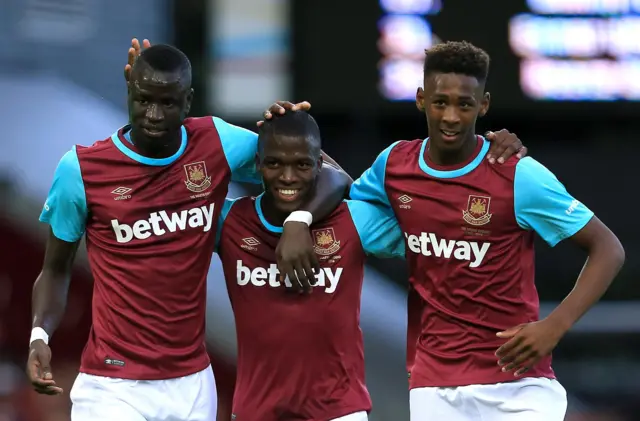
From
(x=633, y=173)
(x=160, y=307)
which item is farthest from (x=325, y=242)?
(x=633, y=173)

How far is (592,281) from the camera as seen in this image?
3.96m

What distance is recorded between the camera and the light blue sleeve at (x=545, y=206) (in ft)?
13.2

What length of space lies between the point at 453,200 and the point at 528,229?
0.25m

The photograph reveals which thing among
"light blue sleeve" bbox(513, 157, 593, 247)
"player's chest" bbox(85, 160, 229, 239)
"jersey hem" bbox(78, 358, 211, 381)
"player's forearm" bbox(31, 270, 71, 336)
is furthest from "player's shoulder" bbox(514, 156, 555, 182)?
"player's forearm" bbox(31, 270, 71, 336)

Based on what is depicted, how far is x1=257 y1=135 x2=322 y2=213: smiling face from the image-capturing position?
4.15m

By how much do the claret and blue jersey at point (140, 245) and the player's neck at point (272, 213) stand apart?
176 millimetres

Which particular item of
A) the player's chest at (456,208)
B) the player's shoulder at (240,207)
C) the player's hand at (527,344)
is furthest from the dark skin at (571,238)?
the player's shoulder at (240,207)

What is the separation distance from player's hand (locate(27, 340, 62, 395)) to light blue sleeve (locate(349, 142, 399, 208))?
44.8 inches

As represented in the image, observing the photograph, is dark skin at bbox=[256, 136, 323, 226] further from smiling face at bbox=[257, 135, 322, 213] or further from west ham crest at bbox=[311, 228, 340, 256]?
west ham crest at bbox=[311, 228, 340, 256]

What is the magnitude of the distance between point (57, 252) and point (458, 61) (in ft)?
4.72

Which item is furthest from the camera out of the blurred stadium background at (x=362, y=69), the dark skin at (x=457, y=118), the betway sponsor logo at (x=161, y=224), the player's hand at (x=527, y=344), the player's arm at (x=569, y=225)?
the blurred stadium background at (x=362, y=69)

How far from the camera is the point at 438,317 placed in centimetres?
413

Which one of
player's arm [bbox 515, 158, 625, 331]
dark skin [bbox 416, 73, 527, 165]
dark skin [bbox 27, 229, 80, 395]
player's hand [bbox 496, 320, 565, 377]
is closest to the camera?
player's hand [bbox 496, 320, 565, 377]

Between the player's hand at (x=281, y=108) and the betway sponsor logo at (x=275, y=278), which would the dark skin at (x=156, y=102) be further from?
the betway sponsor logo at (x=275, y=278)
